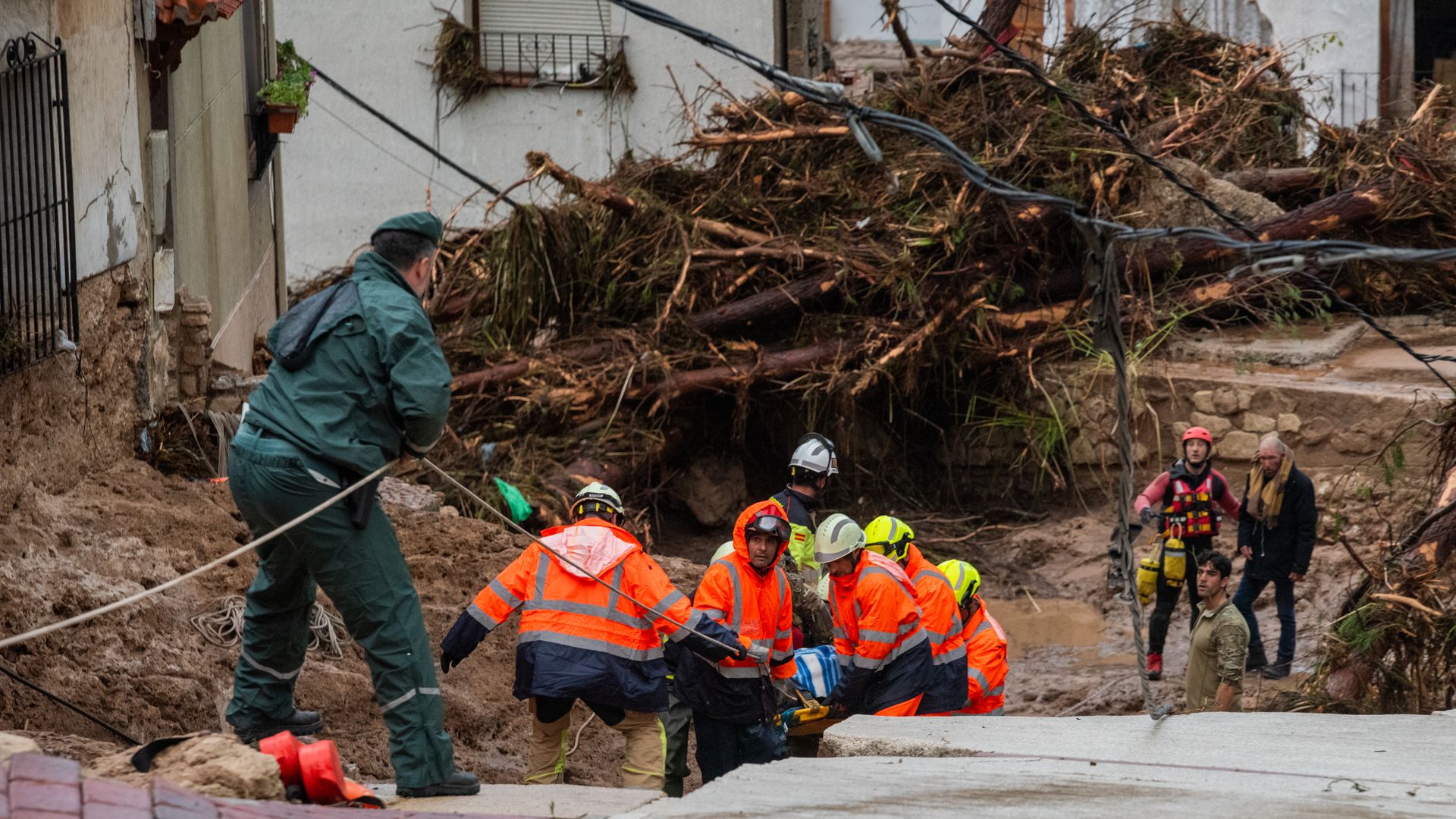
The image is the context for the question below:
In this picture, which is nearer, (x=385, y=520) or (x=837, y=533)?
(x=385, y=520)

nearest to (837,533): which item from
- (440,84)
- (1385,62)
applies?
(440,84)

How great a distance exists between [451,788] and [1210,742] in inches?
92.3

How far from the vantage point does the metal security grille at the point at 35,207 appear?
603 cm

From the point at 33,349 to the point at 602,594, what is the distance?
265 cm

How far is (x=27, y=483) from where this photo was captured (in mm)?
6402

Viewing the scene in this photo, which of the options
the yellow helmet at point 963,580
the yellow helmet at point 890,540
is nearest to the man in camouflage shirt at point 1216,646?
the yellow helmet at point 963,580

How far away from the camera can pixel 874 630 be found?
5.83m

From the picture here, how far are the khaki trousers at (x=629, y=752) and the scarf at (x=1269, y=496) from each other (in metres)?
4.18

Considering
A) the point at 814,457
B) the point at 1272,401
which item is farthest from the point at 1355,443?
the point at 814,457

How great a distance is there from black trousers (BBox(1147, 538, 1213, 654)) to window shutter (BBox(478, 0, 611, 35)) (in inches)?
391

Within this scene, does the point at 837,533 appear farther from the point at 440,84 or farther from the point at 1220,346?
the point at 440,84

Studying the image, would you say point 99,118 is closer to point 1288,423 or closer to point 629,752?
point 629,752

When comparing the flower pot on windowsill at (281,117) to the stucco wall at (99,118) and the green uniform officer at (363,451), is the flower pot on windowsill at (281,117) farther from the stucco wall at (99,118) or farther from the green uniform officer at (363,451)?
the green uniform officer at (363,451)

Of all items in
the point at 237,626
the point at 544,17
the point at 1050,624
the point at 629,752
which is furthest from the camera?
the point at 544,17
